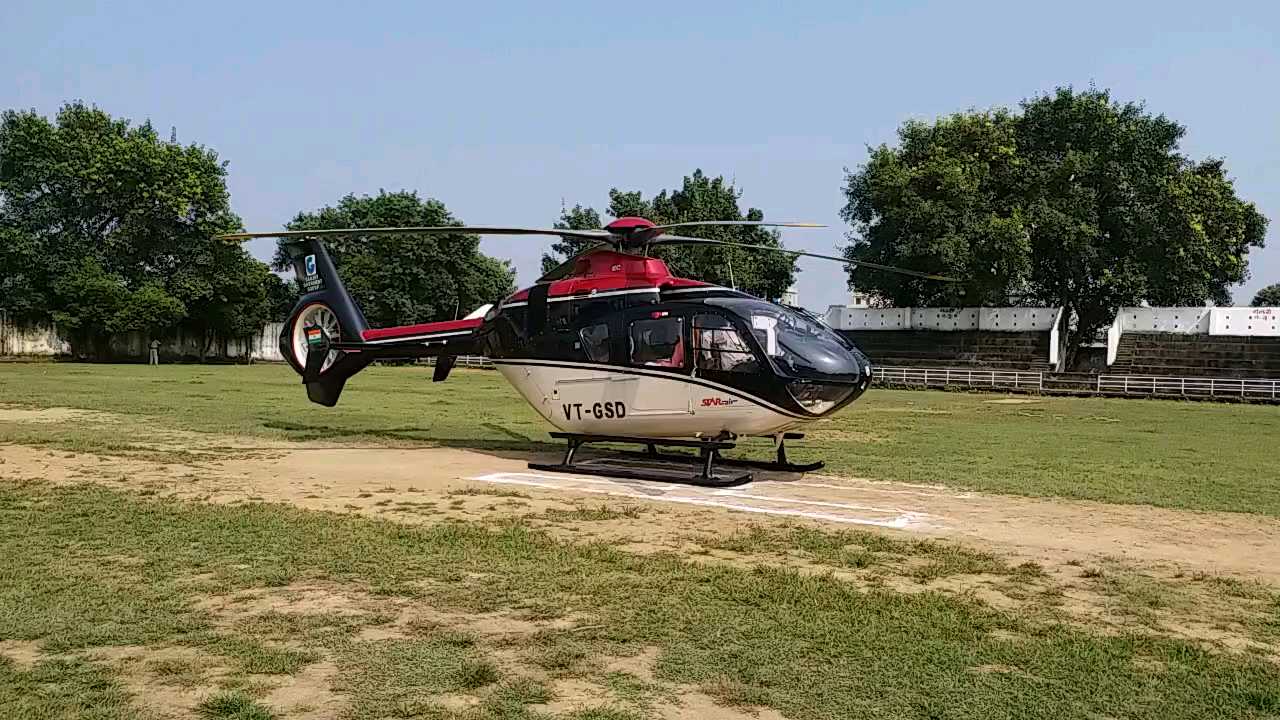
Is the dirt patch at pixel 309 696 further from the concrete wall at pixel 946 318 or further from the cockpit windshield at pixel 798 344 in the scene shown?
the concrete wall at pixel 946 318

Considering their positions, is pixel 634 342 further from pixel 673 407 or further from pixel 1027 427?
pixel 1027 427

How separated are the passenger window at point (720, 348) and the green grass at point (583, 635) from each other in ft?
12.7

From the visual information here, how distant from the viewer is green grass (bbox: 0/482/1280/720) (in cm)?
477

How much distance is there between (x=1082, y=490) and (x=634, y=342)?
19.2 feet

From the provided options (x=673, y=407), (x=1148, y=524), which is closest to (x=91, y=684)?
(x=673, y=407)

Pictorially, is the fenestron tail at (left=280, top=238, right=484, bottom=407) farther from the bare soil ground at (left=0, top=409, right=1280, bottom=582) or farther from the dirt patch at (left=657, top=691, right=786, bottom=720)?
the dirt patch at (left=657, top=691, right=786, bottom=720)

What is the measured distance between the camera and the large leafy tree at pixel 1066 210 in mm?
43406

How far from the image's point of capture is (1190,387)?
3672 cm

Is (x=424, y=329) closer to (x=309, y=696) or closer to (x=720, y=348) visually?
(x=720, y=348)

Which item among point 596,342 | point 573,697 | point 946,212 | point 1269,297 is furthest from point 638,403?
point 1269,297

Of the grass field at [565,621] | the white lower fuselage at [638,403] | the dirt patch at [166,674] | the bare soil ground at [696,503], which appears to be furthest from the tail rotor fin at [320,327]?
the dirt patch at [166,674]

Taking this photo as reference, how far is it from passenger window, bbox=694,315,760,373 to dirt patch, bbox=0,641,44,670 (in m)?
7.99

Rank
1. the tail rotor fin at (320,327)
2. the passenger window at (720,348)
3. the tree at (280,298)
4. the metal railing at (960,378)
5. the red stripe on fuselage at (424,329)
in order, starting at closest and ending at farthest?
the passenger window at (720,348) → the red stripe on fuselage at (424,329) → the tail rotor fin at (320,327) → the metal railing at (960,378) → the tree at (280,298)

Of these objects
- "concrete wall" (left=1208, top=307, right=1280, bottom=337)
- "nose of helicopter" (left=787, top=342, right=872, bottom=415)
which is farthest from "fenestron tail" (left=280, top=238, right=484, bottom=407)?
"concrete wall" (left=1208, top=307, right=1280, bottom=337)
